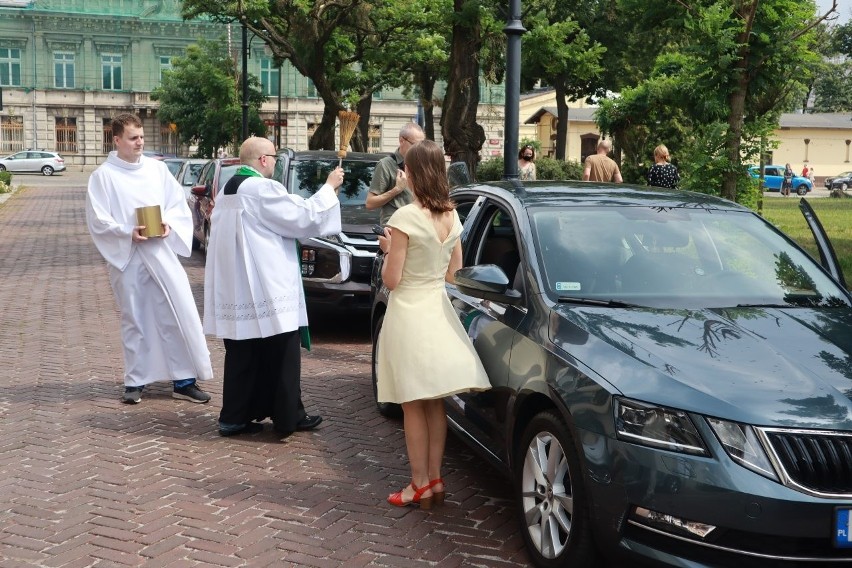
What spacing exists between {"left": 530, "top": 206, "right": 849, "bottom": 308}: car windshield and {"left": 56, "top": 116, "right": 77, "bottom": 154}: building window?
71.9 metres

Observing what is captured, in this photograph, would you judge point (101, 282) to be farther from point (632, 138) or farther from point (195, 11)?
point (632, 138)

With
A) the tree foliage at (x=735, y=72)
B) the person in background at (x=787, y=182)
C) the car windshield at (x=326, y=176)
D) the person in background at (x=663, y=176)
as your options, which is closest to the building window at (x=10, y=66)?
the person in background at (x=787, y=182)

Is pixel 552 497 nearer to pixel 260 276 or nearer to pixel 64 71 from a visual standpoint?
pixel 260 276

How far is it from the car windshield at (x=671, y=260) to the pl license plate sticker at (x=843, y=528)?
4.56 ft

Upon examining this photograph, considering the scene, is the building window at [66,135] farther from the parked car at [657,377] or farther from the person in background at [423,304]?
the person in background at [423,304]

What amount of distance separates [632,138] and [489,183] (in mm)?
23781

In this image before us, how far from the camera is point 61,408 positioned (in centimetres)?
736

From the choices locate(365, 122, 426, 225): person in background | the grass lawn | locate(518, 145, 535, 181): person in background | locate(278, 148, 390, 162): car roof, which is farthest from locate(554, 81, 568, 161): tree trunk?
locate(365, 122, 426, 225): person in background

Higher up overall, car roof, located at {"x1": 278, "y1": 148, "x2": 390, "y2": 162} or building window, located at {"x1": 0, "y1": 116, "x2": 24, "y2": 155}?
building window, located at {"x1": 0, "y1": 116, "x2": 24, "y2": 155}

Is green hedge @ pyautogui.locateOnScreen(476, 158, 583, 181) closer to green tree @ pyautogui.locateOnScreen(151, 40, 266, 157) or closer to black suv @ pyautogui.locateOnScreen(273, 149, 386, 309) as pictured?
green tree @ pyautogui.locateOnScreen(151, 40, 266, 157)

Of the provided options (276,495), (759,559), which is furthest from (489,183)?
(759,559)

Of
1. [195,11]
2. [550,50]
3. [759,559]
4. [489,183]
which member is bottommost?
[759,559]

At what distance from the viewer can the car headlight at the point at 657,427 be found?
3721 millimetres

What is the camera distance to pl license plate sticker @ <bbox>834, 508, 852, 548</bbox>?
11.7ft
